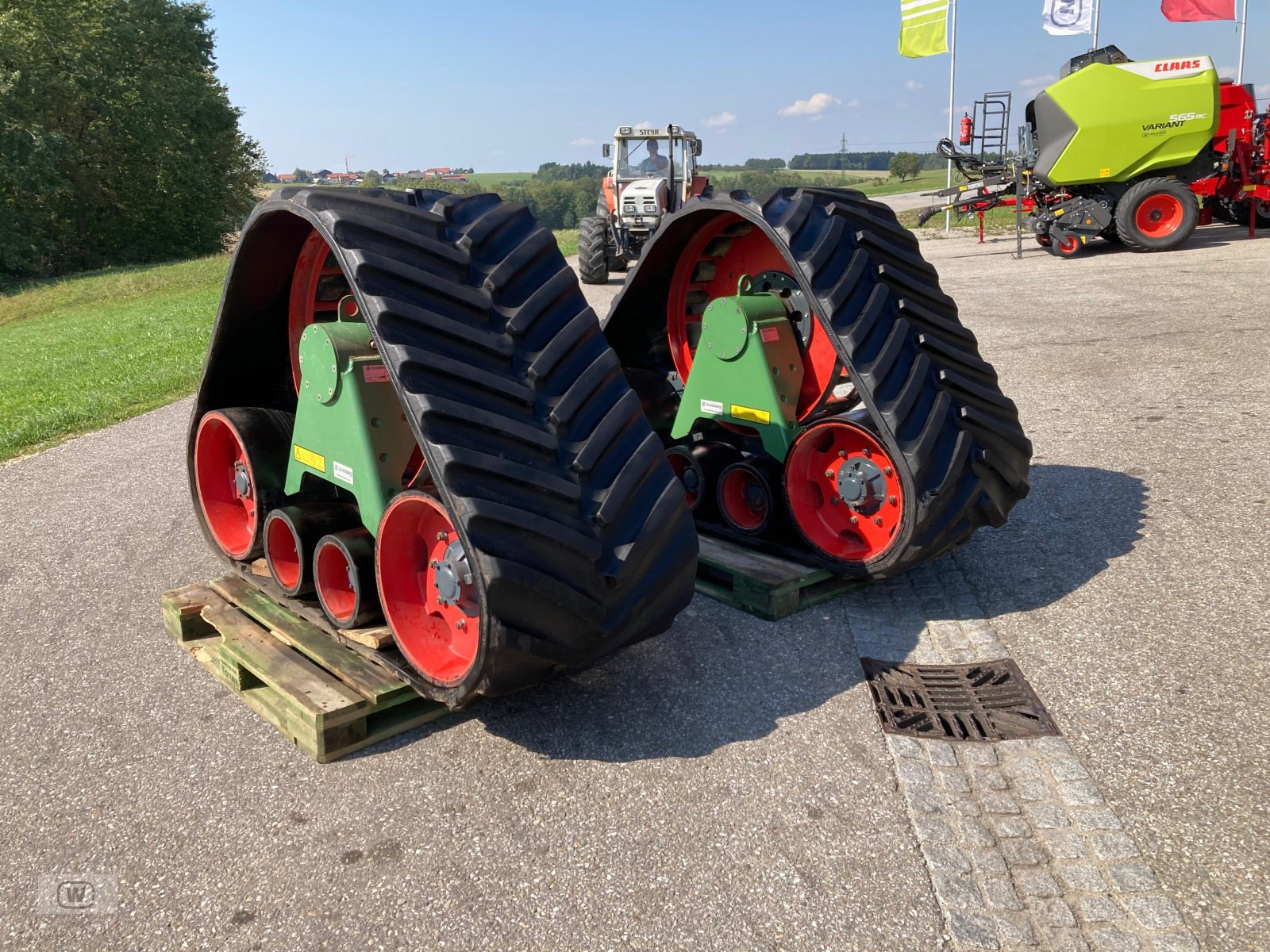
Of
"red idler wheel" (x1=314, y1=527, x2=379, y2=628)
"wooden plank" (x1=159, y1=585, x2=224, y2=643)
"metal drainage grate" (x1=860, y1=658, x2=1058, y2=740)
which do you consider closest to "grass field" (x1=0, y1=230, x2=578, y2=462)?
"wooden plank" (x1=159, y1=585, x2=224, y2=643)

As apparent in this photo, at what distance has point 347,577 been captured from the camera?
3.82 meters

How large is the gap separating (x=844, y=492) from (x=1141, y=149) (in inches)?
565

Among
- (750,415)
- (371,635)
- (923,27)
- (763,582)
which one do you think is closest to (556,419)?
(371,635)

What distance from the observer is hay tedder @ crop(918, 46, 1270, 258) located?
15.5 m

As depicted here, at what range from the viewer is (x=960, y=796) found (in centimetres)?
304

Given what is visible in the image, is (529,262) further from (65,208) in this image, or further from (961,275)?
(65,208)

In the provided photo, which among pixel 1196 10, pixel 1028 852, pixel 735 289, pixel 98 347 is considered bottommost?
pixel 1028 852

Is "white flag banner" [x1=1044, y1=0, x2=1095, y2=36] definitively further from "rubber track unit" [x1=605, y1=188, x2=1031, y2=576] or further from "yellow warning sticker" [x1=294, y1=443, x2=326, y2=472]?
"yellow warning sticker" [x1=294, y1=443, x2=326, y2=472]

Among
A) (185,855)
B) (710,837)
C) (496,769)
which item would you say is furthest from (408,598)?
(710,837)

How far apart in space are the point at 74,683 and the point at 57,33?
37585 mm

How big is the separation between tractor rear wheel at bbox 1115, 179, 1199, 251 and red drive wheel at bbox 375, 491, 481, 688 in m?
16.3

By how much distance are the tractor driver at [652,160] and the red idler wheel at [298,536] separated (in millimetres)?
14846

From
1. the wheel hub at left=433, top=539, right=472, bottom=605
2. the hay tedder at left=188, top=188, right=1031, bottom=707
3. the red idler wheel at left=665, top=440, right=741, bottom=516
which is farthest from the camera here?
the red idler wheel at left=665, top=440, right=741, bottom=516

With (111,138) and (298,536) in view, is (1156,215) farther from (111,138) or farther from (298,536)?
(111,138)
